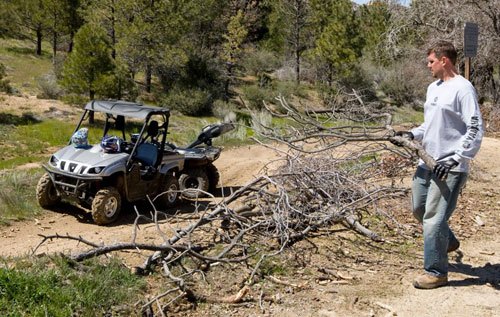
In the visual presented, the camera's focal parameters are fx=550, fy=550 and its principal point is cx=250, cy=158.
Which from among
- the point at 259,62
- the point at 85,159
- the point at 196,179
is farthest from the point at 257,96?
the point at 85,159

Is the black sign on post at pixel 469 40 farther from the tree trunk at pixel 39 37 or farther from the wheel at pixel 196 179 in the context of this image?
the tree trunk at pixel 39 37

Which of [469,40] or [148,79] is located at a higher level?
[469,40]

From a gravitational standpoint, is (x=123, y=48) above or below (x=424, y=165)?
above

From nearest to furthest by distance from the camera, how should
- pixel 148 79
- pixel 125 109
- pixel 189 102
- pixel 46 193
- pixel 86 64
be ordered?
1. pixel 46 193
2. pixel 125 109
3. pixel 86 64
4. pixel 189 102
5. pixel 148 79

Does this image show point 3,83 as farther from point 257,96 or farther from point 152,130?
point 152,130

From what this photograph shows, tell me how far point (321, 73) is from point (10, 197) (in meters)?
26.5

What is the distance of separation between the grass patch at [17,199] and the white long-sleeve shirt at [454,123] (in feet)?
18.1

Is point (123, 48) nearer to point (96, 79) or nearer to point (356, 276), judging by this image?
point (96, 79)

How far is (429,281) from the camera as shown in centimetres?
458

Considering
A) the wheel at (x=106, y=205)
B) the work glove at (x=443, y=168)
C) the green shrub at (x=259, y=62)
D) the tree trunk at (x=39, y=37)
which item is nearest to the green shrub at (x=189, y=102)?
the tree trunk at (x=39, y=37)

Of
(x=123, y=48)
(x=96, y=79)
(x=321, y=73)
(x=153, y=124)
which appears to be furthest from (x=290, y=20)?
(x=153, y=124)

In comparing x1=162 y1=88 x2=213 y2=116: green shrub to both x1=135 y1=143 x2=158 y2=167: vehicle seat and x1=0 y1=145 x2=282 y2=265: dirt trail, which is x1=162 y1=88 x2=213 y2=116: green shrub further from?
x1=135 y1=143 x2=158 y2=167: vehicle seat

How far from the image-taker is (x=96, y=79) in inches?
766

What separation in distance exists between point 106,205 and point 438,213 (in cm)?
446
